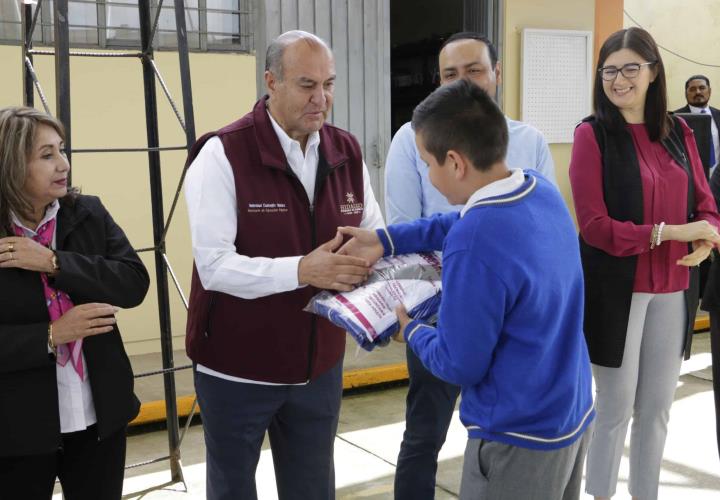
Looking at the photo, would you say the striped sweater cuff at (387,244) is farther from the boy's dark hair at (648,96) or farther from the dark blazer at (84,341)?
the boy's dark hair at (648,96)

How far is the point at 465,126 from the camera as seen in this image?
2.01m

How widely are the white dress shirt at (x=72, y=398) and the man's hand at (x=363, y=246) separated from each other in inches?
37.1

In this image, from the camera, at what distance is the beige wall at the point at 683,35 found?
12.5 m

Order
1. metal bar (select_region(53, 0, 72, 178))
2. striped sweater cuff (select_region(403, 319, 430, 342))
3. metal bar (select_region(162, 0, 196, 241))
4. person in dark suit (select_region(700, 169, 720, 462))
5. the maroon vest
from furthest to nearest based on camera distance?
metal bar (select_region(162, 0, 196, 241)) → person in dark suit (select_region(700, 169, 720, 462)) → metal bar (select_region(53, 0, 72, 178)) → the maroon vest → striped sweater cuff (select_region(403, 319, 430, 342))

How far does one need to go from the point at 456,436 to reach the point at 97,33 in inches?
156

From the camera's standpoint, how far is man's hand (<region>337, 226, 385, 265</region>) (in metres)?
2.46

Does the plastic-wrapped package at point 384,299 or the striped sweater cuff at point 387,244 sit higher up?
the striped sweater cuff at point 387,244

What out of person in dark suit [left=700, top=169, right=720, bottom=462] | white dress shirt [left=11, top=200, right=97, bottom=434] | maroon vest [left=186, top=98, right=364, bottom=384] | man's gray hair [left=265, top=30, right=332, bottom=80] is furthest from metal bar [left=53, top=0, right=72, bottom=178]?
person in dark suit [left=700, top=169, right=720, bottom=462]

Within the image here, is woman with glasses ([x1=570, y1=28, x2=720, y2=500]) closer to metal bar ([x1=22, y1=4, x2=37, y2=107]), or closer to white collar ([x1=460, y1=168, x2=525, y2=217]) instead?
white collar ([x1=460, y1=168, x2=525, y2=217])

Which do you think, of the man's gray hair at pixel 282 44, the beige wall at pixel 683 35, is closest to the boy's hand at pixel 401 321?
the man's gray hair at pixel 282 44

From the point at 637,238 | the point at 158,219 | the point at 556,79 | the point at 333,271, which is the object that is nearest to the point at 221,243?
the point at 333,271

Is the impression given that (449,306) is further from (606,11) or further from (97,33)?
(606,11)

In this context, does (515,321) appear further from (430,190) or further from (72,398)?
(72,398)

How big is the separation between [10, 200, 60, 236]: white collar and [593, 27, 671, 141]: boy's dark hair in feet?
7.02
